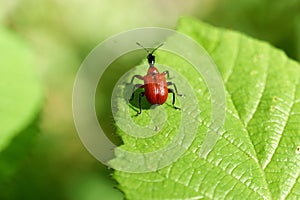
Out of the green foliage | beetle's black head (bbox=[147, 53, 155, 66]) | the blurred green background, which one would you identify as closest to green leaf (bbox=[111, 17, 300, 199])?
beetle's black head (bbox=[147, 53, 155, 66])

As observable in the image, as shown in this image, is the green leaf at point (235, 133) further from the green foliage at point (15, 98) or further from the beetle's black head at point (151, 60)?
the green foliage at point (15, 98)

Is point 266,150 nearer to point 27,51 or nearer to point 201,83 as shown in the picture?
point 201,83

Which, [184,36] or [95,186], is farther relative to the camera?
[95,186]

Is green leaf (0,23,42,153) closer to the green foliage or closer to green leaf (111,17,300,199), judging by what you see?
the green foliage

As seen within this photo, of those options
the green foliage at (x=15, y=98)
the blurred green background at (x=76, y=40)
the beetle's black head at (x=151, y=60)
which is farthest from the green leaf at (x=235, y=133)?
the blurred green background at (x=76, y=40)

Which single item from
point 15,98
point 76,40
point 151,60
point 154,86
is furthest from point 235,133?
point 76,40

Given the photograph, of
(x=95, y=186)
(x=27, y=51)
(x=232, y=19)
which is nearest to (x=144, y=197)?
(x=27, y=51)
